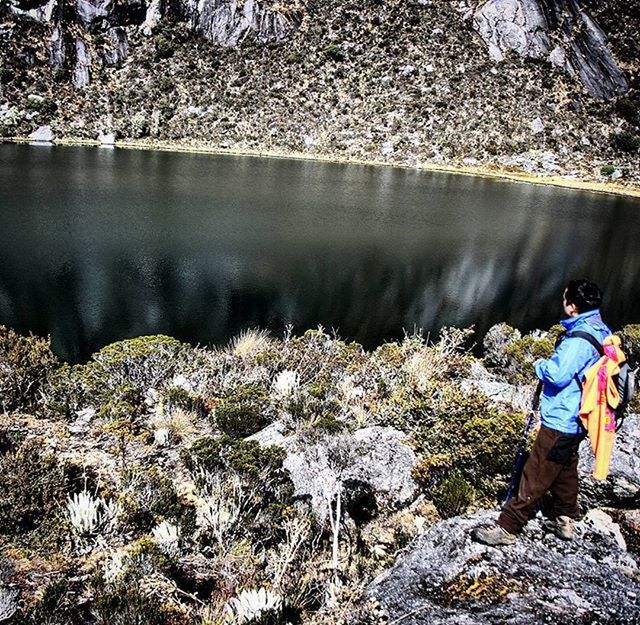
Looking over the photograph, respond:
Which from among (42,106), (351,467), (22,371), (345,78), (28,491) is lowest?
(22,371)

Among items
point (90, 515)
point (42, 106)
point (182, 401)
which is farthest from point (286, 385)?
→ point (42, 106)

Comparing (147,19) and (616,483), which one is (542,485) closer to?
(616,483)

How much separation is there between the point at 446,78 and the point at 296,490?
67.7 meters

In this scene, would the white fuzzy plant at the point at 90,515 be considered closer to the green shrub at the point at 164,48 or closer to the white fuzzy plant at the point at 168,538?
the white fuzzy plant at the point at 168,538

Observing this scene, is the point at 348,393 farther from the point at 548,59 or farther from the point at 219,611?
the point at 548,59

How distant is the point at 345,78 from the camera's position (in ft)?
206

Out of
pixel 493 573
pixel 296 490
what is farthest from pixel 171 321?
pixel 493 573

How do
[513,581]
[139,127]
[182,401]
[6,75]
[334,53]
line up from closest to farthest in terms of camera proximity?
[513,581] → [182,401] → [139,127] → [6,75] → [334,53]

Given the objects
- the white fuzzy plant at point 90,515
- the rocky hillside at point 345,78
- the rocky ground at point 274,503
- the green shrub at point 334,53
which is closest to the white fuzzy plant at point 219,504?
the rocky ground at point 274,503

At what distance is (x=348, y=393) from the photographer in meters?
6.86

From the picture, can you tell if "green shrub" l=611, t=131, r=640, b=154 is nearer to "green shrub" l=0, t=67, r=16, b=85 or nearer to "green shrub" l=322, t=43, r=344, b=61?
"green shrub" l=322, t=43, r=344, b=61

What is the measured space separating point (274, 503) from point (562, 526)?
2.34 meters

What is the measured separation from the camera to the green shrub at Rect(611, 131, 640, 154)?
177ft

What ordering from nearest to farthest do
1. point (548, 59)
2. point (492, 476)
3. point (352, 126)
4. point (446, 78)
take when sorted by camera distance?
1. point (492, 476)
2. point (352, 126)
3. point (446, 78)
4. point (548, 59)
